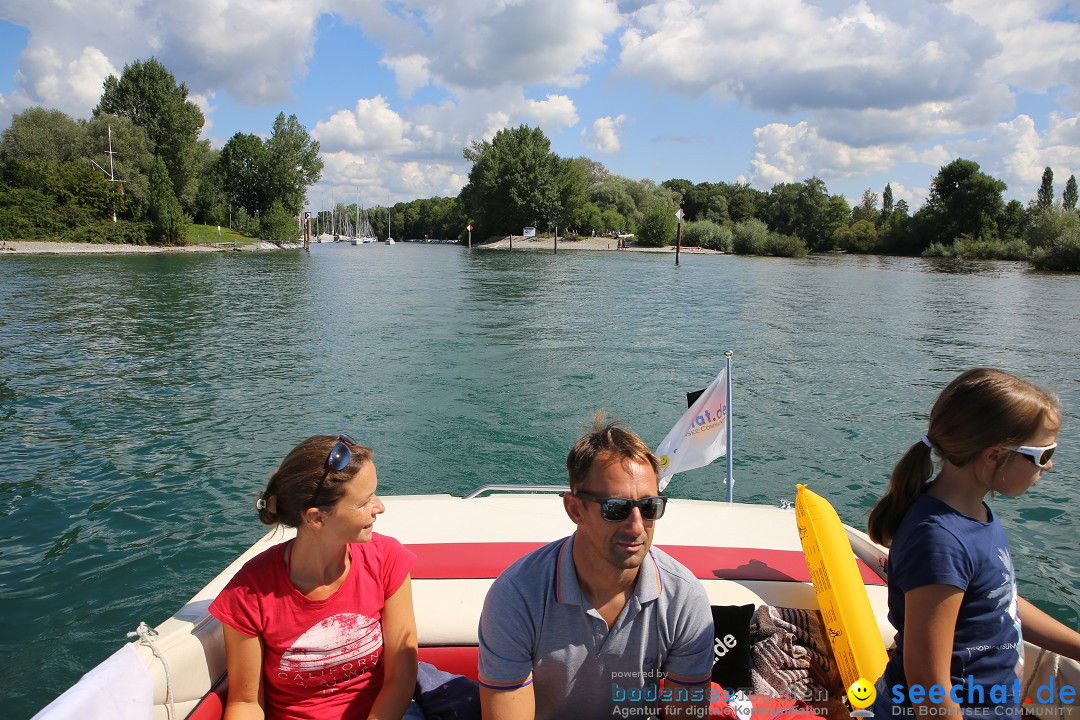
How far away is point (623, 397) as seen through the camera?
445 inches

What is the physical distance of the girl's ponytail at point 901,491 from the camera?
209 centimetres

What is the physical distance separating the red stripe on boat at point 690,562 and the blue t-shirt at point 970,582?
1.02 m

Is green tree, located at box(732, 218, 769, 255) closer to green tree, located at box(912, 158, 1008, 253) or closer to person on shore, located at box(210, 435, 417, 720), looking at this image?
green tree, located at box(912, 158, 1008, 253)

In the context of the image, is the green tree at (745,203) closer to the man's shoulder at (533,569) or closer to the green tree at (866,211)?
the green tree at (866,211)

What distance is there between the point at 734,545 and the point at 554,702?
5.61 ft

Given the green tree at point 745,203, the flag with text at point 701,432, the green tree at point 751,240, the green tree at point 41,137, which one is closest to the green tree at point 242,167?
the green tree at point 41,137

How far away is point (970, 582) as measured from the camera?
6.34 ft

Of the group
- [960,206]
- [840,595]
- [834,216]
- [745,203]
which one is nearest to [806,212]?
[834,216]

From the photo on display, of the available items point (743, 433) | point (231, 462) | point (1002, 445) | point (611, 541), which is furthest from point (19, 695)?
point (743, 433)

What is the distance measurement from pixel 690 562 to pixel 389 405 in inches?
321

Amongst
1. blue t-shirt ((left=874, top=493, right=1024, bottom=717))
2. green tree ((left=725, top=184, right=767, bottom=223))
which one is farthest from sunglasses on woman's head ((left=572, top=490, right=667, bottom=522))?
green tree ((left=725, top=184, right=767, bottom=223))

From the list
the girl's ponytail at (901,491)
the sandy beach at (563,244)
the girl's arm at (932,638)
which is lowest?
the girl's arm at (932,638)

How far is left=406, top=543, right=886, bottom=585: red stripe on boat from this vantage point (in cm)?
305

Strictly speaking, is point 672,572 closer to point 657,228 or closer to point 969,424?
point 969,424
